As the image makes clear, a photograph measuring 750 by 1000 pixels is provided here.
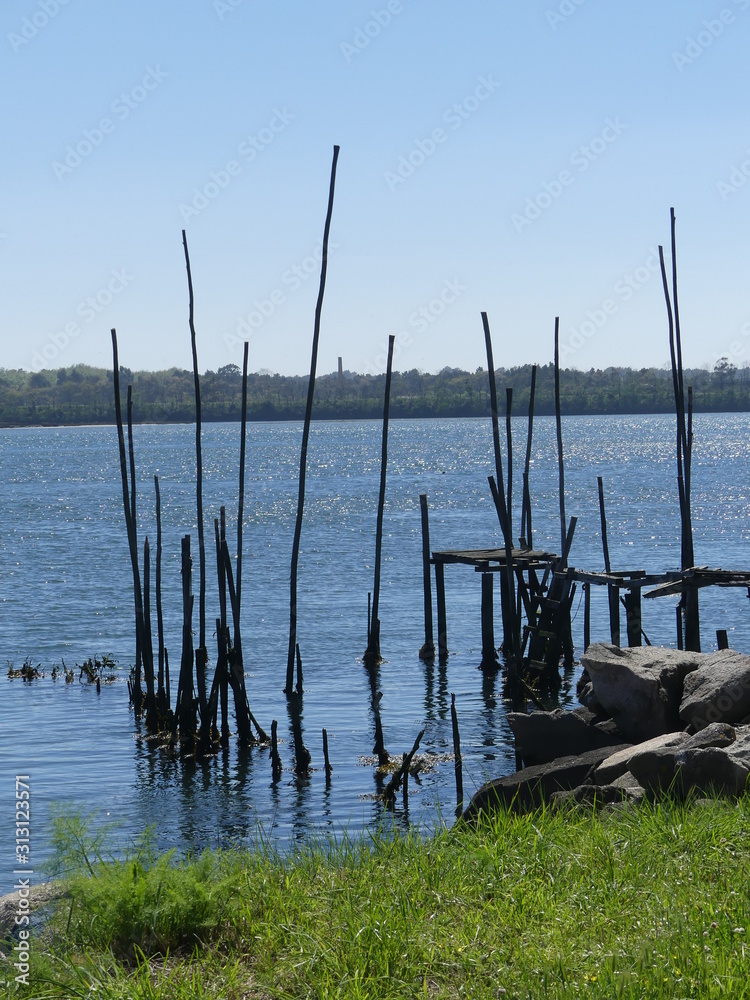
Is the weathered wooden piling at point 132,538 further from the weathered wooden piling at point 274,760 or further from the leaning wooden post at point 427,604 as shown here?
the leaning wooden post at point 427,604

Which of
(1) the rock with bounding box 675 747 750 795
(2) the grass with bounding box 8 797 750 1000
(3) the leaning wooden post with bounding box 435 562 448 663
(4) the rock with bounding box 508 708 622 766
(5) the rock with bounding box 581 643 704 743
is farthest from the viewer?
(3) the leaning wooden post with bounding box 435 562 448 663

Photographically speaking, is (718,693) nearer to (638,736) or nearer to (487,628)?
(638,736)

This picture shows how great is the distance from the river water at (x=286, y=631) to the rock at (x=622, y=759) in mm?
2160

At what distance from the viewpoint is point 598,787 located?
31.6 feet

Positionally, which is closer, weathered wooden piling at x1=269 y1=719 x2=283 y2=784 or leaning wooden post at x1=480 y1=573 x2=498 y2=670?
weathered wooden piling at x1=269 y1=719 x2=283 y2=784

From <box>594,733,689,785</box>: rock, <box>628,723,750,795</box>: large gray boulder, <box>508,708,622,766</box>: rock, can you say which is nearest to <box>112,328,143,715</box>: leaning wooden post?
<box>508,708,622,766</box>: rock

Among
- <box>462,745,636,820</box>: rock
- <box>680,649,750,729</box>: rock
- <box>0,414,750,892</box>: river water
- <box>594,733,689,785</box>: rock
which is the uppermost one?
<box>680,649,750,729</box>: rock

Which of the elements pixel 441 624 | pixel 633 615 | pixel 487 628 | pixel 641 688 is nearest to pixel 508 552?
pixel 633 615

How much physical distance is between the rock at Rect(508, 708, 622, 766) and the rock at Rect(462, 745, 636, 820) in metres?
2.10

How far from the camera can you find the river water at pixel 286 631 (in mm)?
14039

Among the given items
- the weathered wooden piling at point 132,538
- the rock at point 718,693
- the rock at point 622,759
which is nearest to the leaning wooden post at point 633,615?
the rock at point 718,693

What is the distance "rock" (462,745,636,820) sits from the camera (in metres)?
10.8

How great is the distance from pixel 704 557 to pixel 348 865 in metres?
35.0

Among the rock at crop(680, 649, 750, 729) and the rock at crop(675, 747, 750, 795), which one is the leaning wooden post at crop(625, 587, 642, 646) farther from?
the rock at crop(675, 747, 750, 795)
